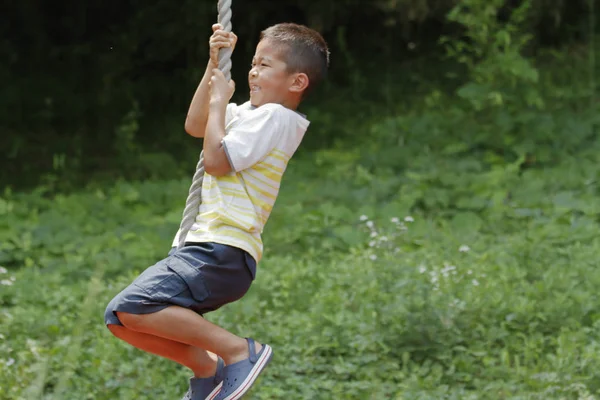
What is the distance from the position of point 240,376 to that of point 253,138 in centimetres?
80

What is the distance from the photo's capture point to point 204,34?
10.9m

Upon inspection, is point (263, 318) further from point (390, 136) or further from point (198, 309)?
point (390, 136)

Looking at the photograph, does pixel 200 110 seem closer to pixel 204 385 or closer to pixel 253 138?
pixel 253 138

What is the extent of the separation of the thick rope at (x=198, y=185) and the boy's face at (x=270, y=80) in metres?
0.12

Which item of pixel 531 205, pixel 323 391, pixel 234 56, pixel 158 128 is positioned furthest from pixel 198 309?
pixel 234 56

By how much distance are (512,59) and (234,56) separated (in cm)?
354

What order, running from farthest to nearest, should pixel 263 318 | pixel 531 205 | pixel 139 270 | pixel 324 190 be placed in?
pixel 324 190, pixel 531 205, pixel 139 270, pixel 263 318

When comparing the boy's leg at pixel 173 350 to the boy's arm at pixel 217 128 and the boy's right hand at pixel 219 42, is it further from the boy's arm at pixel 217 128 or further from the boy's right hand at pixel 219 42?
the boy's right hand at pixel 219 42

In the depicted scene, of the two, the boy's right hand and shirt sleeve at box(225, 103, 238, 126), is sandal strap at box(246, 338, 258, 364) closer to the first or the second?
shirt sleeve at box(225, 103, 238, 126)

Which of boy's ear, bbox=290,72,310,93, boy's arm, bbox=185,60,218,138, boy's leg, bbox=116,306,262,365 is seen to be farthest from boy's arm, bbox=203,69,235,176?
boy's leg, bbox=116,306,262,365

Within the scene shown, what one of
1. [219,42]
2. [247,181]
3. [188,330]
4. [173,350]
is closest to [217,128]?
[247,181]

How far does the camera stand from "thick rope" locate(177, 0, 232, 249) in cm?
370

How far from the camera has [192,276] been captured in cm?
365

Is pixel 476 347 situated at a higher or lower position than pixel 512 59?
lower
